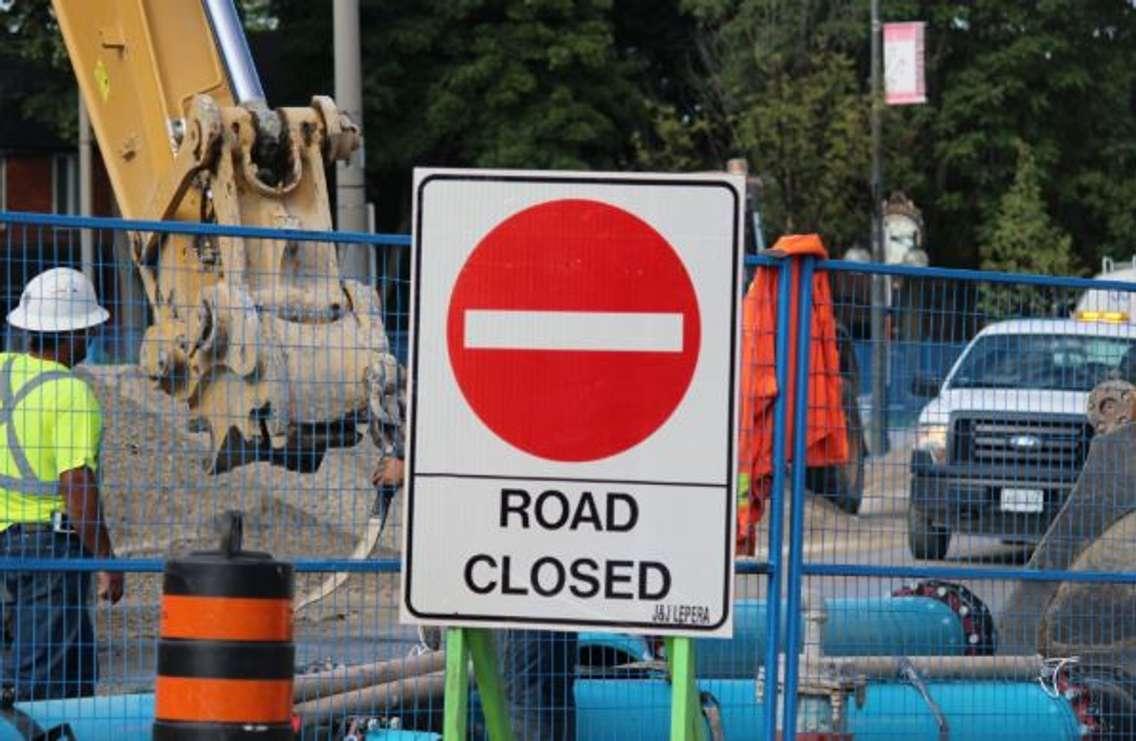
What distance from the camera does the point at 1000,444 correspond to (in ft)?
26.1

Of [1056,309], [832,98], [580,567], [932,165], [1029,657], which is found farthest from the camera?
[932,165]

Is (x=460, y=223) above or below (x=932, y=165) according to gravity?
below

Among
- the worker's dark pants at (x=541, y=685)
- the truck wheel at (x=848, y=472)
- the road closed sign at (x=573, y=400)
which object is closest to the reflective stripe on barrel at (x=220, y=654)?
the road closed sign at (x=573, y=400)

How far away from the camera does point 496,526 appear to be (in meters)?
5.21

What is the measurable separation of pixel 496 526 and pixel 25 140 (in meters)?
48.3

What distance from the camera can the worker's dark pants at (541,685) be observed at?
7.41 metres

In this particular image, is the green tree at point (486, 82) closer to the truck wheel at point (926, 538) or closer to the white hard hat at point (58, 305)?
the truck wheel at point (926, 538)

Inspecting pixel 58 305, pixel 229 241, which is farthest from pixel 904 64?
pixel 58 305

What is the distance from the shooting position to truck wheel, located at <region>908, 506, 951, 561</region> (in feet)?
25.4

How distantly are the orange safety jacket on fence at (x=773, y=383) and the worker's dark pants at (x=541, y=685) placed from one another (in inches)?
28.0

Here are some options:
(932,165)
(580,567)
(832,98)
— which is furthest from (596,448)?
(932,165)

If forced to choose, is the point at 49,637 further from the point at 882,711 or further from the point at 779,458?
the point at 882,711

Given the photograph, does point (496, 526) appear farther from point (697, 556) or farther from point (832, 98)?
point (832, 98)

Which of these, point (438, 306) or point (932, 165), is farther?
point (932, 165)
